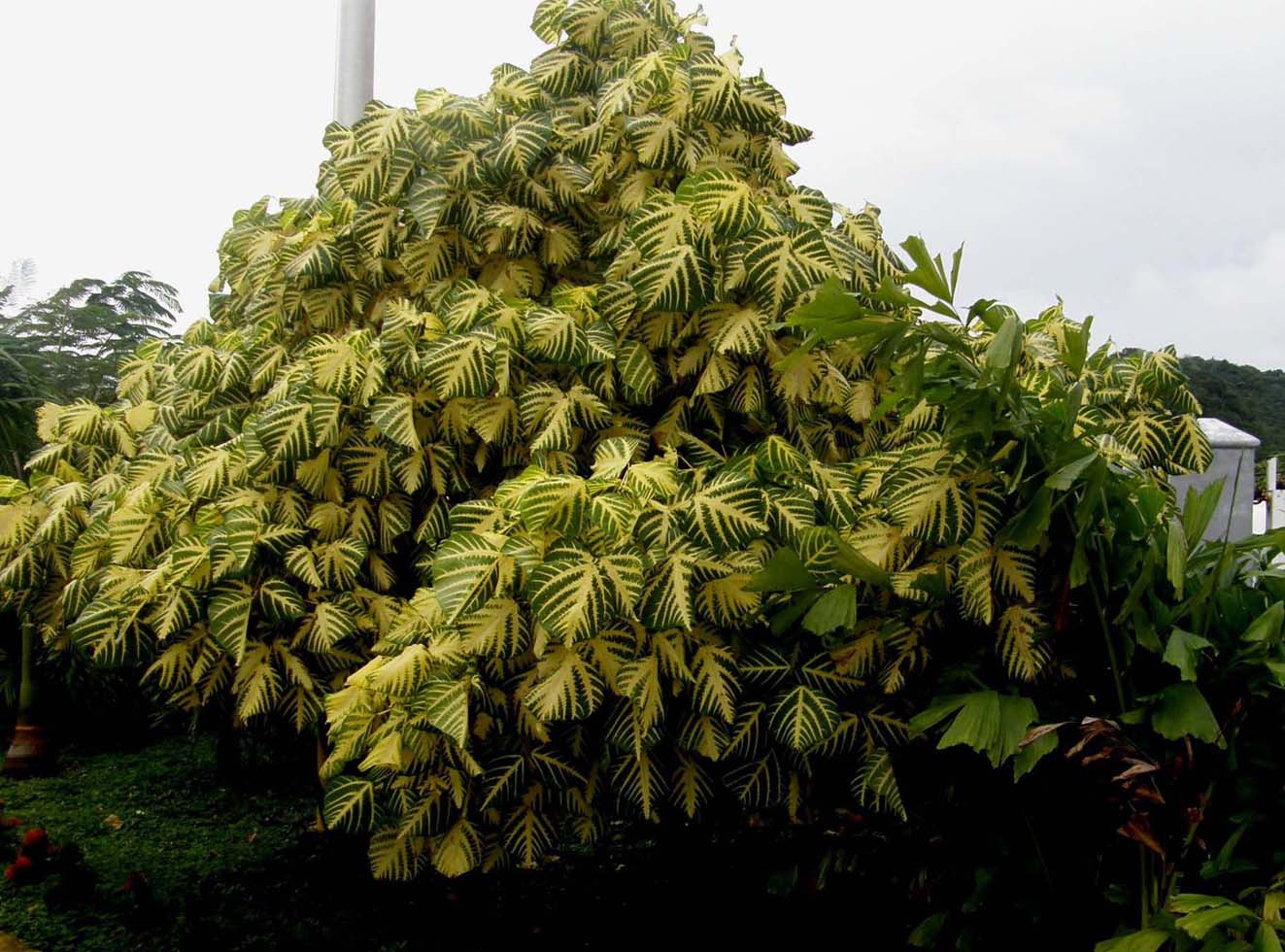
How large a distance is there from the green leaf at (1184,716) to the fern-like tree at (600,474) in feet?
0.69

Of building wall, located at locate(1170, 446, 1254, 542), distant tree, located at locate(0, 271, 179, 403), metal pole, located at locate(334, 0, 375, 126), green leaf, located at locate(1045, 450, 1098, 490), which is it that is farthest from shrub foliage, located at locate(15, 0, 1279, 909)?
distant tree, located at locate(0, 271, 179, 403)

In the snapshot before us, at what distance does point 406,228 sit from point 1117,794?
86.5 inches

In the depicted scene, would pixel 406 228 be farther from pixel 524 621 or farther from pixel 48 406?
pixel 48 406

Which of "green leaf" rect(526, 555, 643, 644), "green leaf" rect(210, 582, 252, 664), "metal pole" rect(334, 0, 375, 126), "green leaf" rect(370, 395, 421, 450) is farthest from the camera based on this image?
"metal pole" rect(334, 0, 375, 126)

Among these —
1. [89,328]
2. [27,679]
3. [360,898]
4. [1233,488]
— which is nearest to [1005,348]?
[360,898]

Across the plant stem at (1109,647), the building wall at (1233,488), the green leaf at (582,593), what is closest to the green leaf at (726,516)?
the green leaf at (582,593)

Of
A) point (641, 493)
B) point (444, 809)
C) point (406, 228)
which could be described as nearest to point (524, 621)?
point (641, 493)

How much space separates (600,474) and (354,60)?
3290 millimetres

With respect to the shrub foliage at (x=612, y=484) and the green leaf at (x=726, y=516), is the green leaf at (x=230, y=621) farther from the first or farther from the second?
the green leaf at (x=726, y=516)

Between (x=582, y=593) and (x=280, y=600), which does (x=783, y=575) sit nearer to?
(x=582, y=593)

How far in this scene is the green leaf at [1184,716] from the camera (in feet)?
5.94

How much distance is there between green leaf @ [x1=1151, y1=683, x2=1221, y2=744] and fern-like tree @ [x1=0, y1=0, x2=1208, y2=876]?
8.3 inches

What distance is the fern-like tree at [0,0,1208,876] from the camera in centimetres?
208

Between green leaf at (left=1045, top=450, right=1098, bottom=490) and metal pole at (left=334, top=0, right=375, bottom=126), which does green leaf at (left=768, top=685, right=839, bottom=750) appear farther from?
metal pole at (left=334, top=0, right=375, bottom=126)
